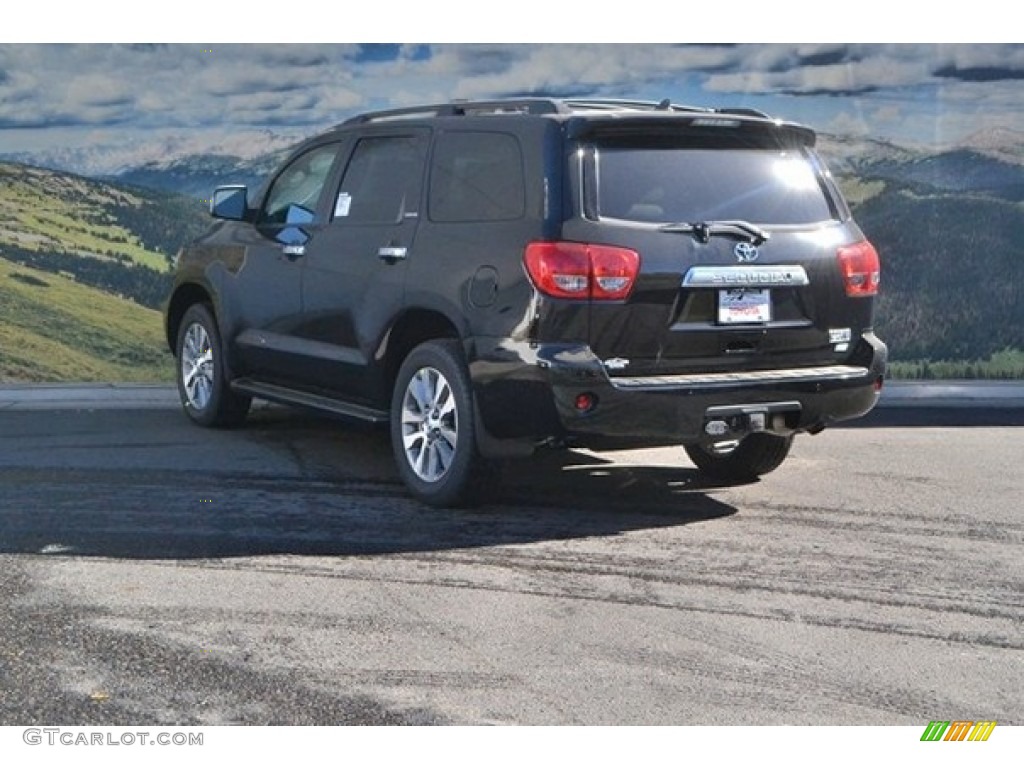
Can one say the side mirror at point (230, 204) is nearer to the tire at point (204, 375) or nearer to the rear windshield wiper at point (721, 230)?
the tire at point (204, 375)

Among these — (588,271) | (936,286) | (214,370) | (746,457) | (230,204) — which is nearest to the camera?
(588,271)

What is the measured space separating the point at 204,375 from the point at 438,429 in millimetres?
2848

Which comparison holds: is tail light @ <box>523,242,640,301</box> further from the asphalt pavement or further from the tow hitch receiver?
the asphalt pavement

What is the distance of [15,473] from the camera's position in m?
9.40

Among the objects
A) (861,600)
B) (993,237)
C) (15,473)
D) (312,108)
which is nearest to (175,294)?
(15,473)

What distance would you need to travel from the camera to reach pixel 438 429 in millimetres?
8391

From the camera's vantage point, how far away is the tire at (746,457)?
30.3ft

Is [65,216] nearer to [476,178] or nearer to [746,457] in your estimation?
[476,178]

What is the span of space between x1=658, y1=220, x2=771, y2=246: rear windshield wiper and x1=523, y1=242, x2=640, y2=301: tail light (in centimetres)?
28

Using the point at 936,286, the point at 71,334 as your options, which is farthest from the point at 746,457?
the point at 71,334

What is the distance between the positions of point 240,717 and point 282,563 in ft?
6.54

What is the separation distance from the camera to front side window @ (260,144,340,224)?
9617 mm

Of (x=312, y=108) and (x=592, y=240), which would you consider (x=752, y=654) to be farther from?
(x=312, y=108)

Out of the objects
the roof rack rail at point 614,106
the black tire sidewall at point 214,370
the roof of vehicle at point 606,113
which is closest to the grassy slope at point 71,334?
the black tire sidewall at point 214,370
